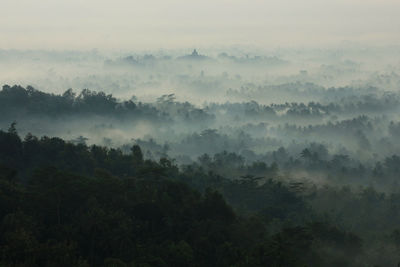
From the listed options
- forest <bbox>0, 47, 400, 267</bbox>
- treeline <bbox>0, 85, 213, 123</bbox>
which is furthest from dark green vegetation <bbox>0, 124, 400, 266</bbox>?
treeline <bbox>0, 85, 213, 123</bbox>

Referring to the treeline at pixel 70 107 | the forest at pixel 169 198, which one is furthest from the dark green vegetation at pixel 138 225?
the treeline at pixel 70 107

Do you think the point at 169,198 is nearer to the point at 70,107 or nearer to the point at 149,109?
the point at 70,107

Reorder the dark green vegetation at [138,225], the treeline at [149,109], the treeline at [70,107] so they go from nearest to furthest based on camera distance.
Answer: the dark green vegetation at [138,225]
the treeline at [70,107]
the treeline at [149,109]

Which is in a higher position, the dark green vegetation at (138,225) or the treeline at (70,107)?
the treeline at (70,107)

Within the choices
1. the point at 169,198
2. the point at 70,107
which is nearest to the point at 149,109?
the point at 70,107

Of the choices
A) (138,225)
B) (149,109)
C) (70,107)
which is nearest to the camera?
(138,225)

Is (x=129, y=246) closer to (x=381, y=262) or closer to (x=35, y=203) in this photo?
(x=35, y=203)

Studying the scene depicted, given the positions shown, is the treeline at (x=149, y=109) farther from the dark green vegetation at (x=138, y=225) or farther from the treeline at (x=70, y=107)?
the dark green vegetation at (x=138, y=225)

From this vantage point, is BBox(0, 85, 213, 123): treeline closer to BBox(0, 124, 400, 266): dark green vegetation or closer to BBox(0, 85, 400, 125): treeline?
BBox(0, 85, 400, 125): treeline
